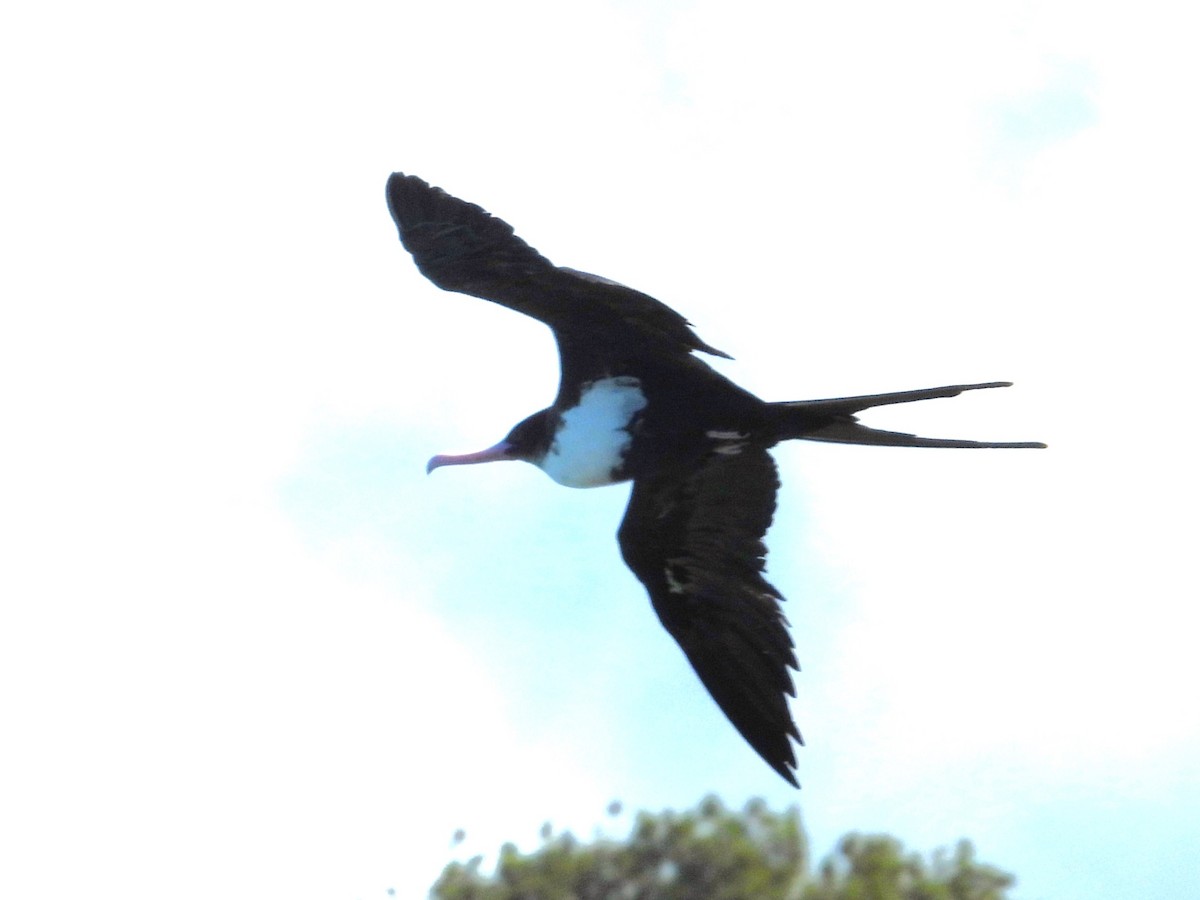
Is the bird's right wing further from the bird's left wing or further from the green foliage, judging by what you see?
the green foliage

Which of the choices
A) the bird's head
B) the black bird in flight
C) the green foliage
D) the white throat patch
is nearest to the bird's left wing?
the black bird in flight

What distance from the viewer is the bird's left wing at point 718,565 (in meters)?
6.41

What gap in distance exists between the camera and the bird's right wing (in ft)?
20.0

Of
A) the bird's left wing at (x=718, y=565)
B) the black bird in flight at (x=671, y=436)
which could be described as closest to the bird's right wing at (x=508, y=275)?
the black bird in flight at (x=671, y=436)

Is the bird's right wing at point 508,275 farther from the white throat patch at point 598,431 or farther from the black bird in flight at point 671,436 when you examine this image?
the white throat patch at point 598,431

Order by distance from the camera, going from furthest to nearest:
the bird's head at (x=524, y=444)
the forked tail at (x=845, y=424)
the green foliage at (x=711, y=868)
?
the green foliage at (x=711, y=868) < the bird's head at (x=524, y=444) < the forked tail at (x=845, y=424)

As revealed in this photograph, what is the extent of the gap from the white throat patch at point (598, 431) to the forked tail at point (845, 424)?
549mm

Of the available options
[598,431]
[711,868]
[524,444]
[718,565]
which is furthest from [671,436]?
[711,868]

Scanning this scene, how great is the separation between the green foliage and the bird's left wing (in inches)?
196

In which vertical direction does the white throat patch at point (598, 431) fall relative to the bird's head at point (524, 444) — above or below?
below

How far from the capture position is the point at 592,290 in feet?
20.0

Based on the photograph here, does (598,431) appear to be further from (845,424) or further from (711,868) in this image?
(711,868)

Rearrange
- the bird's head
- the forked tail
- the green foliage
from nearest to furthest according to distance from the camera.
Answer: the forked tail, the bird's head, the green foliage

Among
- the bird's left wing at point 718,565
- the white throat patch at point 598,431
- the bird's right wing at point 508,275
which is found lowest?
the bird's left wing at point 718,565
